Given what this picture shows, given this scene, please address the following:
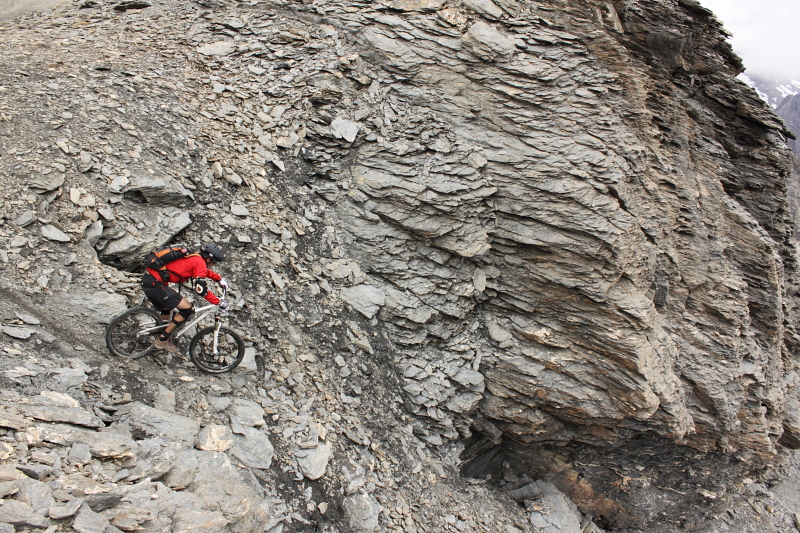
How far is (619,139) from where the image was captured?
→ 10164mm

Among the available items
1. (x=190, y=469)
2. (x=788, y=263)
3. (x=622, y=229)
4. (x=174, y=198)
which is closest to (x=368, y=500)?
(x=190, y=469)

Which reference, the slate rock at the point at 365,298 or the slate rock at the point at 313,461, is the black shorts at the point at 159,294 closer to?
the slate rock at the point at 313,461

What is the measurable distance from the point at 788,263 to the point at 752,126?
508 centimetres

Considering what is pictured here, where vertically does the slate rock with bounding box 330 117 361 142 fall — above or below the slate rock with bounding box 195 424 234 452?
above

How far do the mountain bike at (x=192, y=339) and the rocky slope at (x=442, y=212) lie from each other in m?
0.39

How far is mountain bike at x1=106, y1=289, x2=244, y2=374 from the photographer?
6961 mm

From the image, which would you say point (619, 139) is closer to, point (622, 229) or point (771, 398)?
point (622, 229)

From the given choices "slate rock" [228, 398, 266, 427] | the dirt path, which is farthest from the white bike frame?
the dirt path

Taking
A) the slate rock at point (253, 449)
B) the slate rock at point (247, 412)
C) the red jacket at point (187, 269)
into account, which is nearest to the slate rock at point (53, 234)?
the red jacket at point (187, 269)

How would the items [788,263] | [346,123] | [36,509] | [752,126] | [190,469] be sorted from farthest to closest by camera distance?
[788,263] → [752,126] → [346,123] → [190,469] → [36,509]

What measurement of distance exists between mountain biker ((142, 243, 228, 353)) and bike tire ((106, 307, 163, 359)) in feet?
0.54

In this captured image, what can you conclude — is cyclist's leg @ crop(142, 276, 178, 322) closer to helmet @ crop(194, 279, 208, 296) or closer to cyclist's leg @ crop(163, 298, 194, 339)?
cyclist's leg @ crop(163, 298, 194, 339)

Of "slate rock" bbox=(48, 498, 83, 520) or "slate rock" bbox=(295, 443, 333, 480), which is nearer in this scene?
"slate rock" bbox=(48, 498, 83, 520)

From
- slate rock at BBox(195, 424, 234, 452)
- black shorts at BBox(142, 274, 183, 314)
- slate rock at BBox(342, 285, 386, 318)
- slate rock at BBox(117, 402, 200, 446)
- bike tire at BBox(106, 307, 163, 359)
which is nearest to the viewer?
slate rock at BBox(117, 402, 200, 446)
